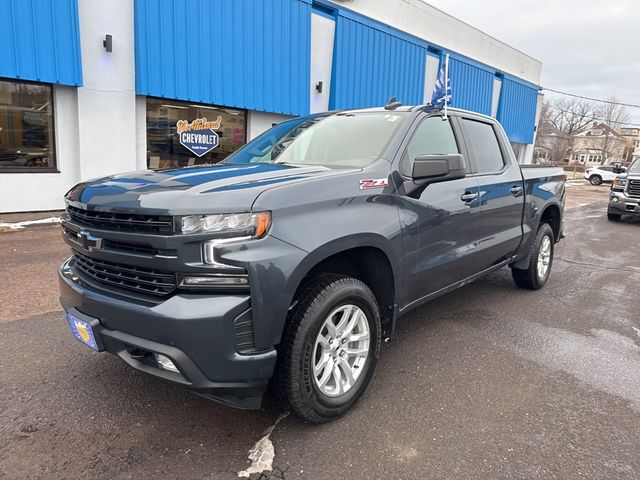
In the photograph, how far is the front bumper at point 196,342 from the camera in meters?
2.16

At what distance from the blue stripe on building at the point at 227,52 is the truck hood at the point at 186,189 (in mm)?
8264

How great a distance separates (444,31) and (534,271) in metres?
17.6

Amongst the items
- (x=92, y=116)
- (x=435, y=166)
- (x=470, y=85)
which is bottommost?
(x=435, y=166)

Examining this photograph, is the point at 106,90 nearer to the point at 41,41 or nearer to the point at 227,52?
the point at 41,41

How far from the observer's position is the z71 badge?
2844 millimetres

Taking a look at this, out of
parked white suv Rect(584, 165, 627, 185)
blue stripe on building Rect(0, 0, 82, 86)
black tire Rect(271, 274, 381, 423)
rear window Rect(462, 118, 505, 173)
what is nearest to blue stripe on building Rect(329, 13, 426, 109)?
blue stripe on building Rect(0, 0, 82, 86)

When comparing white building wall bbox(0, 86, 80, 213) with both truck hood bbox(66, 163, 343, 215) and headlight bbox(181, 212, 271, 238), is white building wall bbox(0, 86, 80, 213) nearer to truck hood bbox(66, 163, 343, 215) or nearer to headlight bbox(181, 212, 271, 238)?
truck hood bbox(66, 163, 343, 215)

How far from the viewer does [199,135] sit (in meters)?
11.9

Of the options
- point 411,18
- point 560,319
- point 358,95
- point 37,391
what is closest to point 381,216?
point 37,391

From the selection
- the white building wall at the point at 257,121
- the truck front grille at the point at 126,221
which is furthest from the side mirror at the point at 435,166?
the white building wall at the point at 257,121

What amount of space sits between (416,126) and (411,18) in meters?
16.9

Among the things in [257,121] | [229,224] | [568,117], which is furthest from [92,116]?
[568,117]

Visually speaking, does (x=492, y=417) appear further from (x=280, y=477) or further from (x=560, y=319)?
(x=560, y=319)

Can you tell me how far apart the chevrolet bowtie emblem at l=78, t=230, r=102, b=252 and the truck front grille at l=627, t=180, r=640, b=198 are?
1352 centimetres
